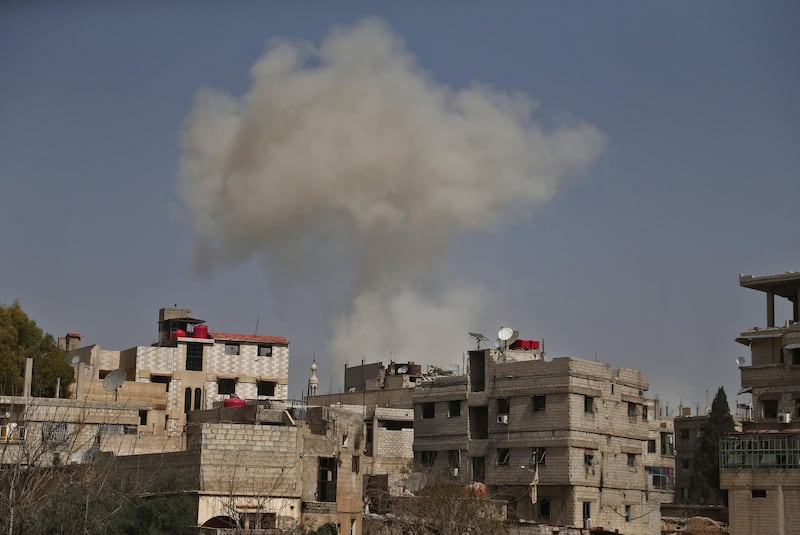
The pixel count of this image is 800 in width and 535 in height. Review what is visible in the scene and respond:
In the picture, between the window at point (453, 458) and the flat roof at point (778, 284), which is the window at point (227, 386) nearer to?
the window at point (453, 458)

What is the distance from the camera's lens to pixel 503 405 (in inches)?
2159

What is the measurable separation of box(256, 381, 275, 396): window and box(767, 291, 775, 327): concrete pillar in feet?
90.2

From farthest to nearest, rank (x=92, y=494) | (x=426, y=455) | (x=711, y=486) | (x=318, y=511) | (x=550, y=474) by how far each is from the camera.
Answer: (x=711, y=486) → (x=426, y=455) → (x=550, y=474) → (x=318, y=511) → (x=92, y=494)

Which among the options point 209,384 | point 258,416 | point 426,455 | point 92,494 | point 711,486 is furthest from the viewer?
point 711,486

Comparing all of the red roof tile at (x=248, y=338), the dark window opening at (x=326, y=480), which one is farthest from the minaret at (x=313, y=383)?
the dark window opening at (x=326, y=480)

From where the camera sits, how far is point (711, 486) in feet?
240

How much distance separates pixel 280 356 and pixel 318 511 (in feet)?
106

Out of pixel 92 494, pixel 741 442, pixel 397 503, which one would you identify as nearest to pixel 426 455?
pixel 397 503

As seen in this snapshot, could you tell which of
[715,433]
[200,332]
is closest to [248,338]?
[200,332]

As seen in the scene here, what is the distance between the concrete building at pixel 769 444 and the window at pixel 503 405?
9.94 metres

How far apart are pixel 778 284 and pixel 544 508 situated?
14078 millimetres

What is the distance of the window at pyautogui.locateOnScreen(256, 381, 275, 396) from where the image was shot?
225 ft

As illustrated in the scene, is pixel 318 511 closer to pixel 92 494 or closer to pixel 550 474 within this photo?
pixel 92 494

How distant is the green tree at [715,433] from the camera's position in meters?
72.4
